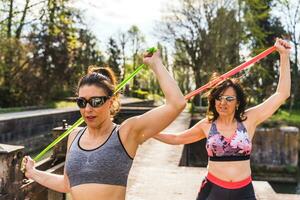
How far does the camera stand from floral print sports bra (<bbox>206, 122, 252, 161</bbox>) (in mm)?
3381

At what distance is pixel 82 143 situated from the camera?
2291 mm

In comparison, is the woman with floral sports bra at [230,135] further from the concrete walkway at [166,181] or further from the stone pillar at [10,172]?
the concrete walkway at [166,181]

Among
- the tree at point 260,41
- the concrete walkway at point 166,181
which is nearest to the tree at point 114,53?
the tree at point 260,41

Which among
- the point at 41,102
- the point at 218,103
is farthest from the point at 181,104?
the point at 41,102

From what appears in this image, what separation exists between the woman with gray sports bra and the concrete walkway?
4.06 meters

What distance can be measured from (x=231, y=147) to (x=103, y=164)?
1.46 metres

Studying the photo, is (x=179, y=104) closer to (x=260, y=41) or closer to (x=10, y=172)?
(x=10, y=172)

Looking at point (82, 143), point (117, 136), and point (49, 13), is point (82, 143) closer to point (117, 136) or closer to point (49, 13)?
point (117, 136)

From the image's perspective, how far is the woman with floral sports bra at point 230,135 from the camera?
3379 millimetres

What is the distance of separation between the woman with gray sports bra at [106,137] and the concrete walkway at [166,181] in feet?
13.3

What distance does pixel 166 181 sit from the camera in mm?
7324

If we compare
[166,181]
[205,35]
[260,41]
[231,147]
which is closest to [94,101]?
[231,147]

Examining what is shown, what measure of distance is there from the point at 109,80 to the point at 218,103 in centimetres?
142

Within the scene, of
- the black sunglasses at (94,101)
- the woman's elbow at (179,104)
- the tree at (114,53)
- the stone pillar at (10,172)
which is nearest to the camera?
the woman's elbow at (179,104)
